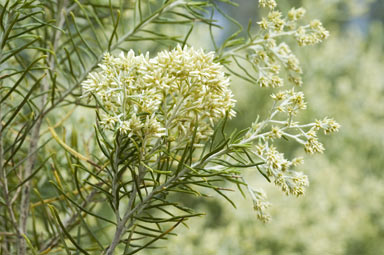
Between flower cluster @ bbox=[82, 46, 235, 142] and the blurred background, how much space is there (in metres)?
1.48

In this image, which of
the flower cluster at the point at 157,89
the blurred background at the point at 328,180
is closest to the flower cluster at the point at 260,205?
the flower cluster at the point at 157,89

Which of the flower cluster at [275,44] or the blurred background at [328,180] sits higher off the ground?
the blurred background at [328,180]

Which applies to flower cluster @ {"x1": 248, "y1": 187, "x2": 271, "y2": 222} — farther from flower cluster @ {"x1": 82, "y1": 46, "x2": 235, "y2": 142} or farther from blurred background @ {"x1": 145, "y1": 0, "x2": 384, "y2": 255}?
blurred background @ {"x1": 145, "y1": 0, "x2": 384, "y2": 255}

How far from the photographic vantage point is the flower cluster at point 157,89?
10.1 inches

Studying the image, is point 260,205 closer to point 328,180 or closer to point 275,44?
point 275,44

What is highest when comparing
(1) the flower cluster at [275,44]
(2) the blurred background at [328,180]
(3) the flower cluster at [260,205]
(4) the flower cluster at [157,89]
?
(2) the blurred background at [328,180]

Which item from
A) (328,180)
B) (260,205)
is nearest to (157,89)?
(260,205)

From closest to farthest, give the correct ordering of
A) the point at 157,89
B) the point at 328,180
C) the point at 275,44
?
the point at 157,89, the point at 275,44, the point at 328,180

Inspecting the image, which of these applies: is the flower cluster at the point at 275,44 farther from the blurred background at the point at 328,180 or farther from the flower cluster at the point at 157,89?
the blurred background at the point at 328,180

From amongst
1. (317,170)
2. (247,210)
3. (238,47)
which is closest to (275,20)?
(238,47)

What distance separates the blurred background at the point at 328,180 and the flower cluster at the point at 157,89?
1484 mm

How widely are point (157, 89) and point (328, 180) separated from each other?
2.22 metres

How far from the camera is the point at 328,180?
2.31 metres

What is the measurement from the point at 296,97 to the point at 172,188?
11 centimetres
